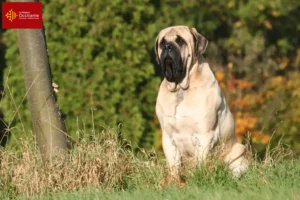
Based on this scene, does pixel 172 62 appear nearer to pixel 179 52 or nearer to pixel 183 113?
pixel 179 52

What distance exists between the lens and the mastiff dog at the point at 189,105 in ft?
24.0

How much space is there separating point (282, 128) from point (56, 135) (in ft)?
14.5

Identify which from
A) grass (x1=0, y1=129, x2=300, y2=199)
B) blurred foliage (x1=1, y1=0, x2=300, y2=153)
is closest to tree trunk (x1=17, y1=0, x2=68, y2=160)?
grass (x1=0, y1=129, x2=300, y2=199)

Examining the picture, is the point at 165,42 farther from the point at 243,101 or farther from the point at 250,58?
the point at 250,58

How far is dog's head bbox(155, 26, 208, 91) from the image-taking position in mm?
7453

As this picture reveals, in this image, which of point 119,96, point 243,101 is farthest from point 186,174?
point 243,101

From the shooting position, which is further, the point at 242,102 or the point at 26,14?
the point at 242,102

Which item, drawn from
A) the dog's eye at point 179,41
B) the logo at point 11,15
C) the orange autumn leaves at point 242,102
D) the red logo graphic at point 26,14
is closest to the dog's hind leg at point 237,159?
the dog's eye at point 179,41

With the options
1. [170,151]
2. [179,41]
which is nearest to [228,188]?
[170,151]

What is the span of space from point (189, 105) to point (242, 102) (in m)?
5.18

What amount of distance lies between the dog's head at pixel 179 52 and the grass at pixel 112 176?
73 cm

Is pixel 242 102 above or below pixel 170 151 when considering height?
below

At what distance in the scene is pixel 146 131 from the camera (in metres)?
10.9

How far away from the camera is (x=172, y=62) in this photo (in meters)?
7.51
